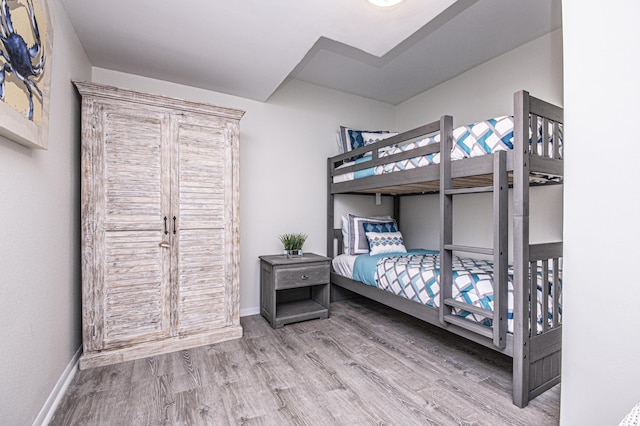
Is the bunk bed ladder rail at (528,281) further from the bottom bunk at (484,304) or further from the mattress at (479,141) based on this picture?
the mattress at (479,141)

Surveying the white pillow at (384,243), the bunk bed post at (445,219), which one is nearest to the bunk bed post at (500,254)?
the bunk bed post at (445,219)

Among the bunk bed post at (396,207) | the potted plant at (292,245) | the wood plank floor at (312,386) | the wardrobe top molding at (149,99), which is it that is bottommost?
the wood plank floor at (312,386)

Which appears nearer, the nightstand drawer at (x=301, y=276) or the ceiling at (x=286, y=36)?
the ceiling at (x=286, y=36)

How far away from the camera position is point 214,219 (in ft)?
7.89

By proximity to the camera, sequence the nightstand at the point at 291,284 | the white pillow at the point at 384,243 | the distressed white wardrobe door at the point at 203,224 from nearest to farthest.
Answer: the distressed white wardrobe door at the point at 203,224 < the nightstand at the point at 291,284 < the white pillow at the point at 384,243

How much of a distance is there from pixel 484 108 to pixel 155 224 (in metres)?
3.25

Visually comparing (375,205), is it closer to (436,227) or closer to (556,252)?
(436,227)

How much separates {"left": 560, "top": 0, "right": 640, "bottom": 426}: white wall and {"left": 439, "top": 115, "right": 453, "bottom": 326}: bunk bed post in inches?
35.0

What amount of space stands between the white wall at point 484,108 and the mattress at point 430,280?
1.76 feet

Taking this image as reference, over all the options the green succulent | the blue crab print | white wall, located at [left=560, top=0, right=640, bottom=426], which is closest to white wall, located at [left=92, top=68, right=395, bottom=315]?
the green succulent

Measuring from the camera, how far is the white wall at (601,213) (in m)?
0.89

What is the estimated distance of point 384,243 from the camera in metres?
3.23

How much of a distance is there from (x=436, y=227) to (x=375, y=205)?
82cm

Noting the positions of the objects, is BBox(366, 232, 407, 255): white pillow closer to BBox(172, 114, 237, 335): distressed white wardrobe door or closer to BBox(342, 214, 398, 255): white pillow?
BBox(342, 214, 398, 255): white pillow
